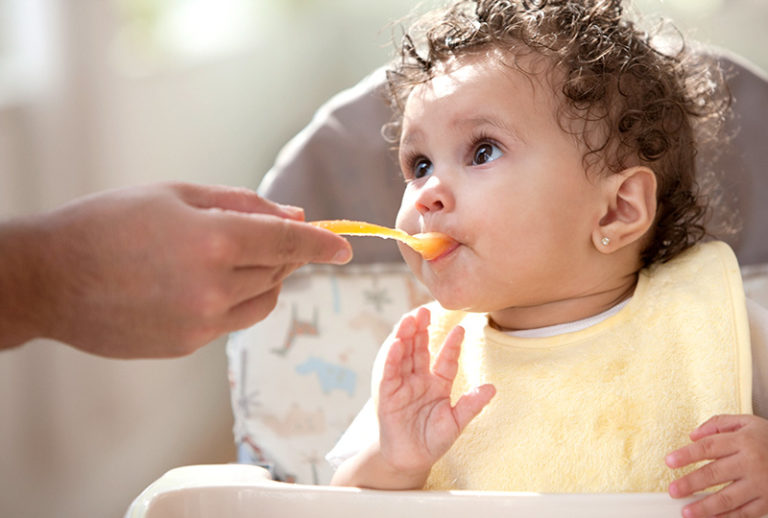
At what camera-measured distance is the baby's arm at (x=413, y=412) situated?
0.90 m

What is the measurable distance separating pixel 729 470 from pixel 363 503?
0.33m

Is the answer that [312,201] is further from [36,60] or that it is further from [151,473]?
[151,473]

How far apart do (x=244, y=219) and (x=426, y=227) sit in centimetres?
33

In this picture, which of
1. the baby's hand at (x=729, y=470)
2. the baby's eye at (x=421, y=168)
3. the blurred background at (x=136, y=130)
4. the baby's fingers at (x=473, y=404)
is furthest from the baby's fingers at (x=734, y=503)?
the blurred background at (x=136, y=130)

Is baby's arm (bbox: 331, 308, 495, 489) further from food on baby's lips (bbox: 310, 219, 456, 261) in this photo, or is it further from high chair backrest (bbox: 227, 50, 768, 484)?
high chair backrest (bbox: 227, 50, 768, 484)

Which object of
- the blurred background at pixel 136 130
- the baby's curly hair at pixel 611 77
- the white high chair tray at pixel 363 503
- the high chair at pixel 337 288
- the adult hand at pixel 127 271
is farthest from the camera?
the blurred background at pixel 136 130

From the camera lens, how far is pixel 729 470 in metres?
0.83

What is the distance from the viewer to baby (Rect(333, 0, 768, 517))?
938 mm

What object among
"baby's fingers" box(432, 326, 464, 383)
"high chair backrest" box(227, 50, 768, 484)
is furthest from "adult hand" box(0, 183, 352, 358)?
"high chair backrest" box(227, 50, 768, 484)

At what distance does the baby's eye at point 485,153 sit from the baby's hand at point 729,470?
349 millimetres

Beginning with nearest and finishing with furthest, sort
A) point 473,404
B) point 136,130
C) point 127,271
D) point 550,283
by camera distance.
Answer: point 127,271
point 473,404
point 550,283
point 136,130

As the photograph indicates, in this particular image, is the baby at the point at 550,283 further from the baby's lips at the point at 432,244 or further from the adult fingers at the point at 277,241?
the adult fingers at the point at 277,241

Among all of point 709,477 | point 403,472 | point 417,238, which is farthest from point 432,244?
point 709,477

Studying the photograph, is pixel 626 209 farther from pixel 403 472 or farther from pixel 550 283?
pixel 403 472
